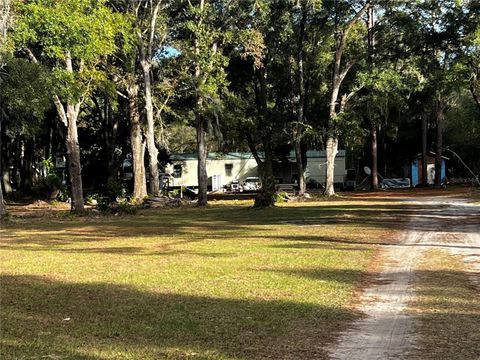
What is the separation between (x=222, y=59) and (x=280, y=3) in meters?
5.53

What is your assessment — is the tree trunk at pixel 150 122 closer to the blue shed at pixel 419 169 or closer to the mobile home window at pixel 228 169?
the mobile home window at pixel 228 169

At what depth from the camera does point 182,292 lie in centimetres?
809

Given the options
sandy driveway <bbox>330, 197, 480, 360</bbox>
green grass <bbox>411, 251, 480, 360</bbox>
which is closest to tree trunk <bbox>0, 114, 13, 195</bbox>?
sandy driveway <bbox>330, 197, 480, 360</bbox>

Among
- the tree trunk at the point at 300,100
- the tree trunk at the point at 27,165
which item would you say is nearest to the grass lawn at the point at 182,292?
the tree trunk at the point at 300,100

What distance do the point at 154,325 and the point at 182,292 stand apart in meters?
1.91

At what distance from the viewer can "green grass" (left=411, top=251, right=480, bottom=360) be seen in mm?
5387

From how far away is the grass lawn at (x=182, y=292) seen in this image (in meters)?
5.48

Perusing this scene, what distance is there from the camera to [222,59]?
3203 cm

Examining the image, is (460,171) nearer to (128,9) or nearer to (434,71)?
(434,71)

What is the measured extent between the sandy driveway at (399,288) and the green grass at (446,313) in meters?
0.15

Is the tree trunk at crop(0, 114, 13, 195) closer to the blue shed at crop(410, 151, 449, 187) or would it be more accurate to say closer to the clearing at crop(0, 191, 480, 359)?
the clearing at crop(0, 191, 480, 359)

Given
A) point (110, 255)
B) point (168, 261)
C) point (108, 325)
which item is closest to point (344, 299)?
point (108, 325)

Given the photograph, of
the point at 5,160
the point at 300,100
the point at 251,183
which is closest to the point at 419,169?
the point at 251,183

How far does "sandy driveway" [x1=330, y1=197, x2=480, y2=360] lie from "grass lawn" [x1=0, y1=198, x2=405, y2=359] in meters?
0.29
